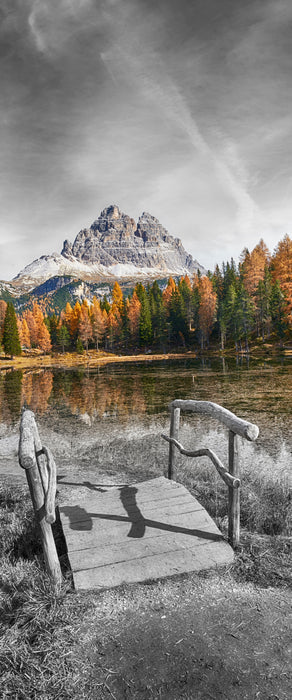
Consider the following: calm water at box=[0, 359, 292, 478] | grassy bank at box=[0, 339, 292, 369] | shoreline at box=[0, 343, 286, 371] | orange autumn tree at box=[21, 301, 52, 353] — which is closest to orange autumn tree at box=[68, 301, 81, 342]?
orange autumn tree at box=[21, 301, 52, 353]

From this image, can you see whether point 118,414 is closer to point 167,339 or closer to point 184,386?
point 184,386

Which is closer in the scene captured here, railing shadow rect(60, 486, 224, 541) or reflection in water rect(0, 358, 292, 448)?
railing shadow rect(60, 486, 224, 541)

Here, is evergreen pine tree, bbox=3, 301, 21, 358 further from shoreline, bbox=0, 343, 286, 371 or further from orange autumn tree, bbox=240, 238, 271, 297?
orange autumn tree, bbox=240, 238, 271, 297

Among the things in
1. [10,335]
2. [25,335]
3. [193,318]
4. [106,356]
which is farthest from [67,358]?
[193,318]

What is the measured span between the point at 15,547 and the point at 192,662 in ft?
12.7

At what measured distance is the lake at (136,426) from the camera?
1192 centimetres

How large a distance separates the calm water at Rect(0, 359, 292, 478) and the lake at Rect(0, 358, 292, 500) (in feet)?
0.12

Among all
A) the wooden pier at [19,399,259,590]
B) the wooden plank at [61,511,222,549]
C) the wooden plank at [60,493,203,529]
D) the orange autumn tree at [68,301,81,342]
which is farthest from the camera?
the orange autumn tree at [68,301,81,342]

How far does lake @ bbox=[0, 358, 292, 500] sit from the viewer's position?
11.9 meters

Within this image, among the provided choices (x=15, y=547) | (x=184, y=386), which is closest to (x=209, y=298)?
(x=184, y=386)

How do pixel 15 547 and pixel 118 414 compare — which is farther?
pixel 118 414

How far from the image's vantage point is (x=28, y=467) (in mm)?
4543

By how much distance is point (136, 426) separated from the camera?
1811cm

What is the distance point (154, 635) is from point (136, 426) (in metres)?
14.0
